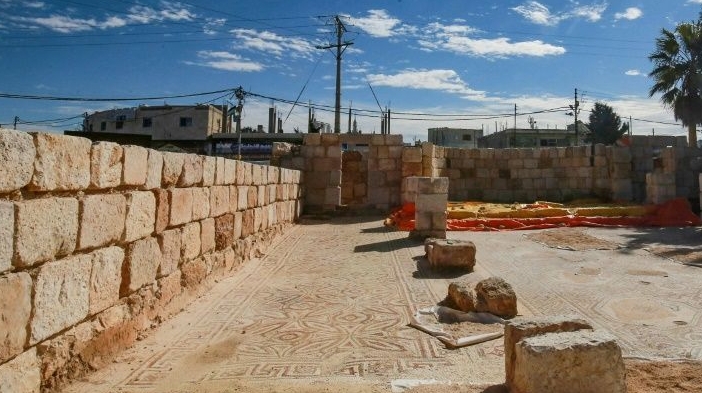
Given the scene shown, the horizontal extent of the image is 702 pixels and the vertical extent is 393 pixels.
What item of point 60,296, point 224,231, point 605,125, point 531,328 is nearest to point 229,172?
point 224,231

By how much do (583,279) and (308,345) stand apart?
448 centimetres

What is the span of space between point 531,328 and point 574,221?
10.4 metres

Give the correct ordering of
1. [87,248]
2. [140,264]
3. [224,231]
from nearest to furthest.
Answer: [87,248]
[140,264]
[224,231]

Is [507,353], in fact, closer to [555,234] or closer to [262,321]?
[262,321]

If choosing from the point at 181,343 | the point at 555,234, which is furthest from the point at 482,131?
the point at 181,343

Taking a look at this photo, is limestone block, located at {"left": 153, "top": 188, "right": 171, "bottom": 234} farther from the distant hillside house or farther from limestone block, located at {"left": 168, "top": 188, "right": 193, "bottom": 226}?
the distant hillside house

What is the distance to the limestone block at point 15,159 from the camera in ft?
8.89

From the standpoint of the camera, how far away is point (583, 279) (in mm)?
6691

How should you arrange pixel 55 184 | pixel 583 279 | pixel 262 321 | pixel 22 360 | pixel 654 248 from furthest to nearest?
pixel 654 248 < pixel 583 279 < pixel 262 321 < pixel 55 184 < pixel 22 360

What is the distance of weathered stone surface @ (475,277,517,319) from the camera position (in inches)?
198

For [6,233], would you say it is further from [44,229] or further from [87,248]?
[87,248]

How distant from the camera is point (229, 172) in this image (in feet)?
24.3

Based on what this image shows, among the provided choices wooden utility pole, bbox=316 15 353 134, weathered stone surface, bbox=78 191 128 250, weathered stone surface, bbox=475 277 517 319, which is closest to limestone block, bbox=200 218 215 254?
weathered stone surface, bbox=78 191 128 250

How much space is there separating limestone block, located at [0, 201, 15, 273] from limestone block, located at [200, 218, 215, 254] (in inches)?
133
